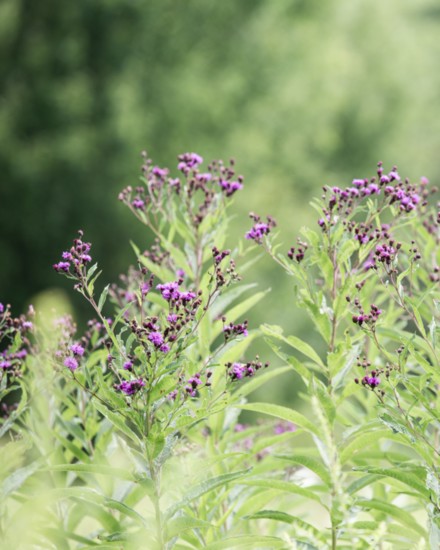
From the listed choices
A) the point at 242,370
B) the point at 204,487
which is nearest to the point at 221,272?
the point at 242,370

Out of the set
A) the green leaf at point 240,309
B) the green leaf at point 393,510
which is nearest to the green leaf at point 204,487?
the green leaf at point 393,510

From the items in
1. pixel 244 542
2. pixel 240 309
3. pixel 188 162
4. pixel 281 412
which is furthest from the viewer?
pixel 188 162

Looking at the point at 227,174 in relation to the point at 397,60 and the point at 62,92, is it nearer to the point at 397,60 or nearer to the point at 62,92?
the point at 62,92

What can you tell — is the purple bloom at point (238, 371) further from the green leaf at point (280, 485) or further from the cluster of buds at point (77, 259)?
the cluster of buds at point (77, 259)

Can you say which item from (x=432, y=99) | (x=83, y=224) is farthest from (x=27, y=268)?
(x=432, y=99)

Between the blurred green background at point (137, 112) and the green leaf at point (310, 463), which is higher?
the blurred green background at point (137, 112)

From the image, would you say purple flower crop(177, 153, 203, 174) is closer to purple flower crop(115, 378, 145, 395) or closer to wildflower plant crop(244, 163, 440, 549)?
wildflower plant crop(244, 163, 440, 549)

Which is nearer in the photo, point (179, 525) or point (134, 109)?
point (179, 525)

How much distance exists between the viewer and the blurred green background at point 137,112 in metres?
13.3

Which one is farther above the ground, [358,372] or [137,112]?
[137,112]

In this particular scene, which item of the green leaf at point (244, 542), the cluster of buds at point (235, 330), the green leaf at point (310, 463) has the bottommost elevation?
the green leaf at point (244, 542)

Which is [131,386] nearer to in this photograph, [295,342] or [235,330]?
[235,330]

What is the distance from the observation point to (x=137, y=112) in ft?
43.5

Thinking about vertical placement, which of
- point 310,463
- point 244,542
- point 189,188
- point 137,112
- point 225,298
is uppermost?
point 137,112
